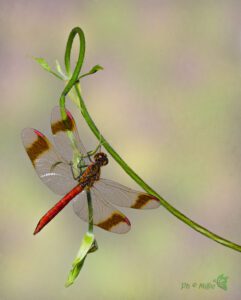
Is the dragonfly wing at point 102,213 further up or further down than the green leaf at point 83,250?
further up

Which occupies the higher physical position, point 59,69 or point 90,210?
point 59,69

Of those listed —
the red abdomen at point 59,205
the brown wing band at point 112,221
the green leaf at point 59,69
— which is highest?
the green leaf at point 59,69

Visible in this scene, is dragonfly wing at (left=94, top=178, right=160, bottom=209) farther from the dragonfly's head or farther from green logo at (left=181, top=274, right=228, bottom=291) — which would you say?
green logo at (left=181, top=274, right=228, bottom=291)

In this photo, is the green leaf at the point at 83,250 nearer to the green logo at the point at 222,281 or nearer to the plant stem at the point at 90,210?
the plant stem at the point at 90,210

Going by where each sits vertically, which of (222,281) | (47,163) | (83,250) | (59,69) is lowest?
(222,281)

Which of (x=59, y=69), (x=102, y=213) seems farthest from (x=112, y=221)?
(x=59, y=69)

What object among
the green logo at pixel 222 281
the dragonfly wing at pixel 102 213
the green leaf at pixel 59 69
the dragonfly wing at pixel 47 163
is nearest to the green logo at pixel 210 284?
the green logo at pixel 222 281

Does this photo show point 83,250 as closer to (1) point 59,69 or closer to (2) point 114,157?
(2) point 114,157
